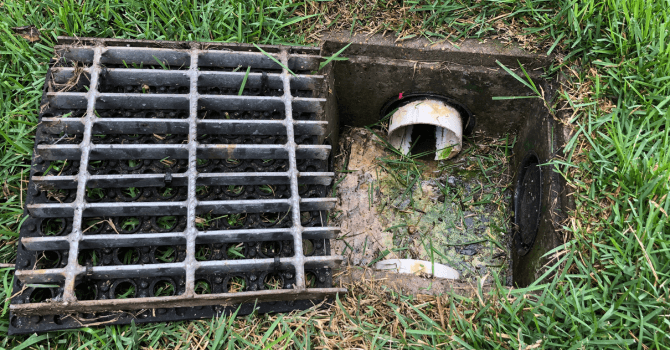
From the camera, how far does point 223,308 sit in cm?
181

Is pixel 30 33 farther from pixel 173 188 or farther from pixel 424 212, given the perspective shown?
pixel 424 212

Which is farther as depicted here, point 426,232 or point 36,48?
point 426,232

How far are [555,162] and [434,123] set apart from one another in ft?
2.64

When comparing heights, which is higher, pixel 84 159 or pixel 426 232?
pixel 84 159

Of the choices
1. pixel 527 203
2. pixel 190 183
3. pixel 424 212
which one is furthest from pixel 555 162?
pixel 190 183

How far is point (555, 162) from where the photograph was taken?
2.04m

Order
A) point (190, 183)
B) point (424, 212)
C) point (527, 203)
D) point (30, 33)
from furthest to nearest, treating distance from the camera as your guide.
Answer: point (424, 212) → point (527, 203) → point (30, 33) → point (190, 183)

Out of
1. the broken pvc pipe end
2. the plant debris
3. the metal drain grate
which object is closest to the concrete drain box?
the metal drain grate

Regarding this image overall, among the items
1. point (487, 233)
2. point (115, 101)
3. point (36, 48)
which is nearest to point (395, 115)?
point (487, 233)

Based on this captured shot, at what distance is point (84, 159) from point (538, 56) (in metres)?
2.28

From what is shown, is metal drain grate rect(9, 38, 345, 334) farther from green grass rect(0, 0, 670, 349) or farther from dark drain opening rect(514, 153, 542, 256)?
dark drain opening rect(514, 153, 542, 256)

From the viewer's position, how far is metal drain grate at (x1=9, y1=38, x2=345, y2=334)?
177cm

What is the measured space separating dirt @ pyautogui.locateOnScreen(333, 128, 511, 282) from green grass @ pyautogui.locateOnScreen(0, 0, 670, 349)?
68 centimetres

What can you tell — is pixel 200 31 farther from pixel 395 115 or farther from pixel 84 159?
pixel 395 115
